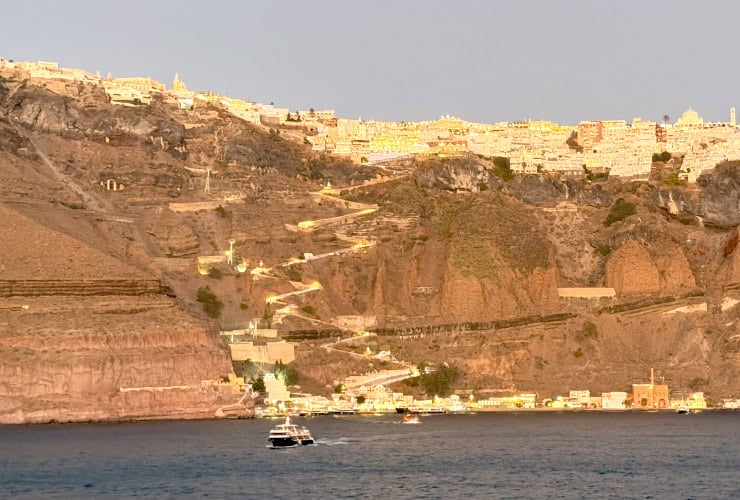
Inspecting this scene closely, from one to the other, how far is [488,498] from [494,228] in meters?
90.2

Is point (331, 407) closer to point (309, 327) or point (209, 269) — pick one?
point (309, 327)

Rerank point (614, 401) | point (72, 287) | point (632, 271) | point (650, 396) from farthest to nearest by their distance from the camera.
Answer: point (632, 271), point (650, 396), point (614, 401), point (72, 287)

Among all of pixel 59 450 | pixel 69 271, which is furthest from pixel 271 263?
pixel 59 450

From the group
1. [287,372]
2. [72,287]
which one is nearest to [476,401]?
[287,372]

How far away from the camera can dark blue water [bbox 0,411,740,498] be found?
4188 inches

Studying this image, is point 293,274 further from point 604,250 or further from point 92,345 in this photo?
point 92,345

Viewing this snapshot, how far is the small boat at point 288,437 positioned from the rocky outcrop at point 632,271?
193 ft

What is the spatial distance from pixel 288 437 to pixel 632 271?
63.0 m

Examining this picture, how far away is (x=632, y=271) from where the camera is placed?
185 m

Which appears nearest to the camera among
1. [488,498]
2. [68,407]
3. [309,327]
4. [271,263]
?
[488,498]

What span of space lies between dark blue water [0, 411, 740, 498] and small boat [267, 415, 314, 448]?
1.18 meters

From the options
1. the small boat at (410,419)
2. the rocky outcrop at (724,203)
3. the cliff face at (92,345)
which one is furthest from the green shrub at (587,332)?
the cliff face at (92,345)

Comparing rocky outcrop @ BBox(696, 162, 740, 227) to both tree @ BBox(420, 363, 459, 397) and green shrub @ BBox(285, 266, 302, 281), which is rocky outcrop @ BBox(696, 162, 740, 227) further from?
green shrub @ BBox(285, 266, 302, 281)

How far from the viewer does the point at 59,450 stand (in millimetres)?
125625
